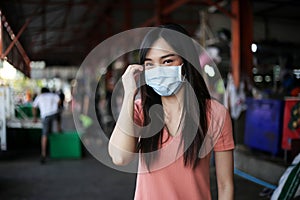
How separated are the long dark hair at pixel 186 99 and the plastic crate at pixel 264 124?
3880 mm

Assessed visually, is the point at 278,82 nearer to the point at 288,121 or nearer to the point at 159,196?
the point at 288,121

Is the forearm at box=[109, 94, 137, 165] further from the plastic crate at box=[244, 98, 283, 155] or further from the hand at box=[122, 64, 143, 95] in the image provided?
the plastic crate at box=[244, 98, 283, 155]

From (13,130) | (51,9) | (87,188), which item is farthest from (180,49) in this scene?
(51,9)

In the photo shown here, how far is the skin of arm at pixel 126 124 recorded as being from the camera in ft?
4.06

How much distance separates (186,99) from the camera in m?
1.32

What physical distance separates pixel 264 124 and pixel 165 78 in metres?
4.30

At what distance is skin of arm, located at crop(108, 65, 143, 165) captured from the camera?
124cm

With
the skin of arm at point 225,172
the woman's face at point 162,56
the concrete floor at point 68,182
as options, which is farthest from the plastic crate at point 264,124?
the woman's face at point 162,56

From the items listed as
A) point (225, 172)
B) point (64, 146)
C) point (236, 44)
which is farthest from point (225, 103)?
point (225, 172)

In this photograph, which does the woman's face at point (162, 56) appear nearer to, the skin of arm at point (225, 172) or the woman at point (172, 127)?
the woman at point (172, 127)

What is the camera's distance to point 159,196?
1.26 meters

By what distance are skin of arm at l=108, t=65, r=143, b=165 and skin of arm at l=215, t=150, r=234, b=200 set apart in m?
0.31

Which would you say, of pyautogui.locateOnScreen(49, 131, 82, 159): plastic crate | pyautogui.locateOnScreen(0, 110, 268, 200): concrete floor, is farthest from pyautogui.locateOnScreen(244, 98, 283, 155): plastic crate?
pyautogui.locateOnScreen(49, 131, 82, 159): plastic crate

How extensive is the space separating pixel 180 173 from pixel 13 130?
7.25 metres
